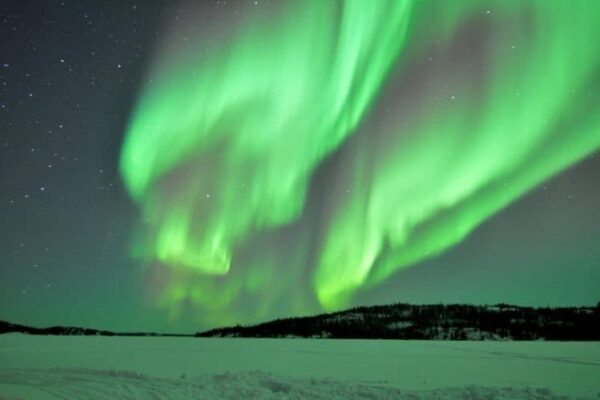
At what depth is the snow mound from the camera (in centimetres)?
1421

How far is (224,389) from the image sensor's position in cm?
1540

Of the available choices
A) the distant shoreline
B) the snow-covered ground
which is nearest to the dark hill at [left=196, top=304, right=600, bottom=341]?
the distant shoreline

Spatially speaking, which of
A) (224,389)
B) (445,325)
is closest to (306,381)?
(224,389)

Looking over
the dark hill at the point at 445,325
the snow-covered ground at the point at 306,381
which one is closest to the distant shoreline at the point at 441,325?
the dark hill at the point at 445,325

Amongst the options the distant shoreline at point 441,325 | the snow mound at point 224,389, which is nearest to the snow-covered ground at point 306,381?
the snow mound at point 224,389

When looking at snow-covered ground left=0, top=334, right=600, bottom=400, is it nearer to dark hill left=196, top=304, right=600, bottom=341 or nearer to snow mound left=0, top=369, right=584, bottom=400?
snow mound left=0, top=369, right=584, bottom=400

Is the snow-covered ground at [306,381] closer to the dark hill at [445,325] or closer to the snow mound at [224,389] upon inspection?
the snow mound at [224,389]

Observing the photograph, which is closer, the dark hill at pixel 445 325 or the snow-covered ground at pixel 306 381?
the snow-covered ground at pixel 306 381

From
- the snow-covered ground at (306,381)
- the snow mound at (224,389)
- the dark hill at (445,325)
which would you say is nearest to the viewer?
the snow mound at (224,389)

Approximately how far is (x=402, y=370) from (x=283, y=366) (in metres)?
5.68

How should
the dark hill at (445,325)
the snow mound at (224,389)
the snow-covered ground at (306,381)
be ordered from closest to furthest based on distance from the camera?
the snow mound at (224,389), the snow-covered ground at (306,381), the dark hill at (445,325)

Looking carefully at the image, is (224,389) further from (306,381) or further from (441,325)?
(441,325)

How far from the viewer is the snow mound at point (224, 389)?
1421 cm

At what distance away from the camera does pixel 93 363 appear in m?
26.2
